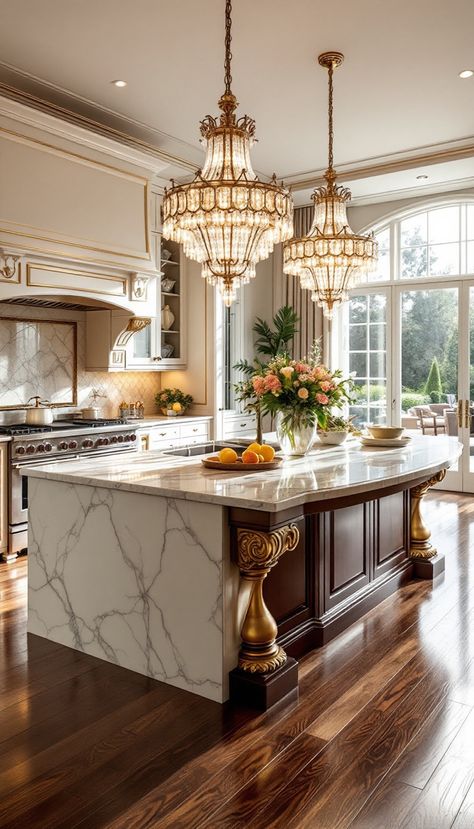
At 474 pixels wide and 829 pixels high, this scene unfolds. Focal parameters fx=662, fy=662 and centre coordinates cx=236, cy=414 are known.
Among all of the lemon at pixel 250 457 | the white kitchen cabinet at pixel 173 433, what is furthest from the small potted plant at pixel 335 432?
the white kitchen cabinet at pixel 173 433

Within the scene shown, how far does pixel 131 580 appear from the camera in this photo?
2951 mm

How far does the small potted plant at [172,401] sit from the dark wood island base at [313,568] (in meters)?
2.92

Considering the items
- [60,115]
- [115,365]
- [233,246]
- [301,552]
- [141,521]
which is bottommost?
[301,552]

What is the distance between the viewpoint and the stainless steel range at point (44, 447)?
15.4 feet

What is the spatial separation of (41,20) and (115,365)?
2.79 m

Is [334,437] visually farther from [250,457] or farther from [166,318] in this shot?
[166,318]

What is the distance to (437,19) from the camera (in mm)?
3791

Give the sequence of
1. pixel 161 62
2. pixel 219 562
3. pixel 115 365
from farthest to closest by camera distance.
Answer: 1. pixel 115 365
2. pixel 161 62
3. pixel 219 562

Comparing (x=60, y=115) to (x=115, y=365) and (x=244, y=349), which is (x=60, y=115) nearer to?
(x=115, y=365)

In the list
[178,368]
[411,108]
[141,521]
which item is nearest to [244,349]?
[178,368]

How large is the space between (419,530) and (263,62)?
321cm

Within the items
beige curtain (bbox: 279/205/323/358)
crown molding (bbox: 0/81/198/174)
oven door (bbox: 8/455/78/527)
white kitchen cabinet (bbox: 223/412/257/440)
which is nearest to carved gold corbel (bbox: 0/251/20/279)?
crown molding (bbox: 0/81/198/174)

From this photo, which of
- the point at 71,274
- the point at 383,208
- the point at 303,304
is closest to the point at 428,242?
the point at 383,208

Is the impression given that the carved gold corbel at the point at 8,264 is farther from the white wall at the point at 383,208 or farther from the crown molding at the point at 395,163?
the white wall at the point at 383,208
